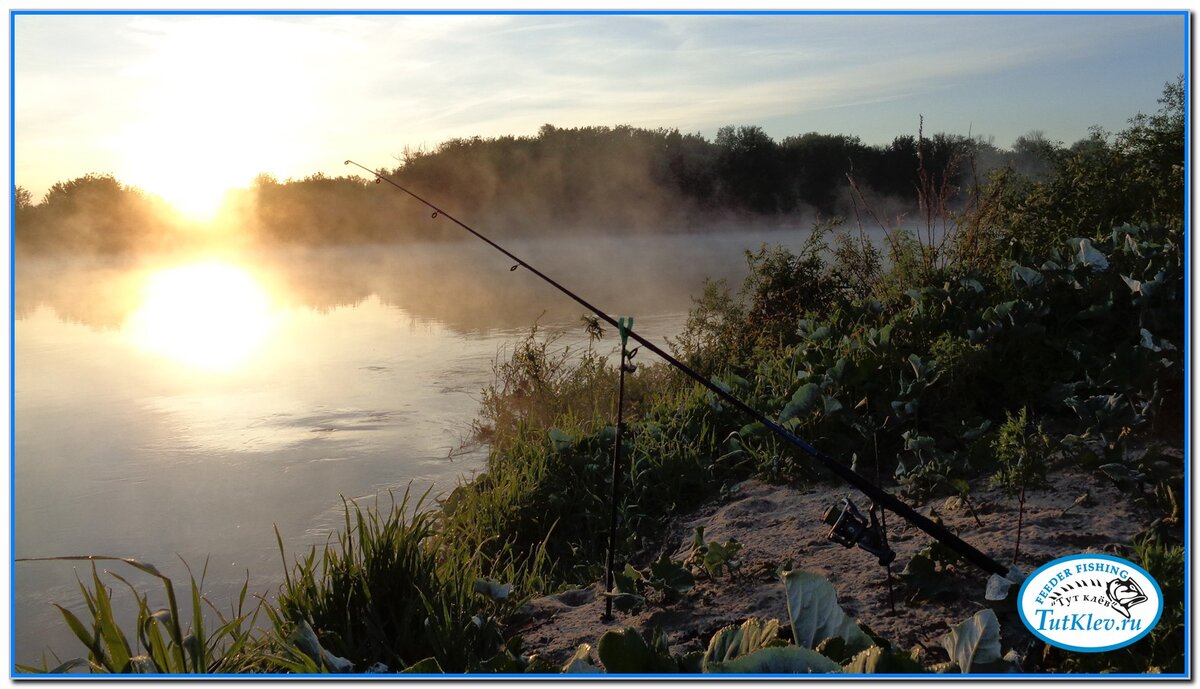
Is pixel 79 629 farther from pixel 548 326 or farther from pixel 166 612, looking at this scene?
pixel 548 326

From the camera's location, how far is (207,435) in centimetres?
446

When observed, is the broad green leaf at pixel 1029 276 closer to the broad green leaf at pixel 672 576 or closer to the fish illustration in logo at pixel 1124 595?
the fish illustration in logo at pixel 1124 595

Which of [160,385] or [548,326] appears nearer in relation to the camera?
[160,385]

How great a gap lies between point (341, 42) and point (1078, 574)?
2351 mm

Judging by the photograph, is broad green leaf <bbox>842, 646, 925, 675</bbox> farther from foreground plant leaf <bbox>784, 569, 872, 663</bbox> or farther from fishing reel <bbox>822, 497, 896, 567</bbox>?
fishing reel <bbox>822, 497, 896, 567</bbox>

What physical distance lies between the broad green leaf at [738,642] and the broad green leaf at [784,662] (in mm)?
128

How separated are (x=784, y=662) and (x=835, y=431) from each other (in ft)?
6.54

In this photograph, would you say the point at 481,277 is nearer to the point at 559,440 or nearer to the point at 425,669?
the point at 559,440

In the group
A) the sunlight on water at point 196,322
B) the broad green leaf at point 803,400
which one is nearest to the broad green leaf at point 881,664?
the broad green leaf at point 803,400

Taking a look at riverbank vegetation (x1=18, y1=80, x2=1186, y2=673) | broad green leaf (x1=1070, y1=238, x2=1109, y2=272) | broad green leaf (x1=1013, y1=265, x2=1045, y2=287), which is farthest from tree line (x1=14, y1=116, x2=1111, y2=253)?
broad green leaf (x1=1013, y1=265, x2=1045, y2=287)

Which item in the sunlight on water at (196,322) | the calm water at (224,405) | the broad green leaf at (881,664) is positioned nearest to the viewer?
the broad green leaf at (881,664)

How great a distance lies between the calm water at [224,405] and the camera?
3.47 m

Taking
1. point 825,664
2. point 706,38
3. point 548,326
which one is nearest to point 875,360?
point 706,38

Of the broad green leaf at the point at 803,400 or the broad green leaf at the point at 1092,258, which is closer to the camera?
the broad green leaf at the point at 803,400
